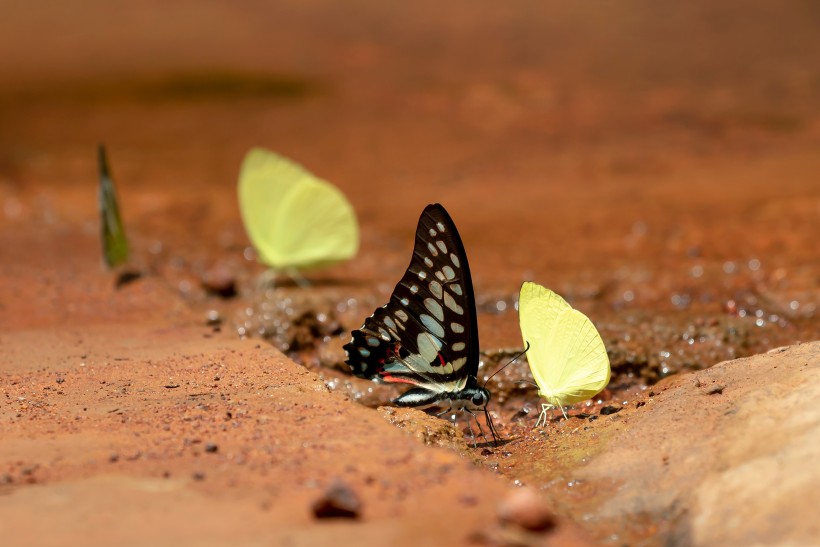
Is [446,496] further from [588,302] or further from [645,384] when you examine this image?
[588,302]

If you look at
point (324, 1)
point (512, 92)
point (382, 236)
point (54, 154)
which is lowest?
point (382, 236)

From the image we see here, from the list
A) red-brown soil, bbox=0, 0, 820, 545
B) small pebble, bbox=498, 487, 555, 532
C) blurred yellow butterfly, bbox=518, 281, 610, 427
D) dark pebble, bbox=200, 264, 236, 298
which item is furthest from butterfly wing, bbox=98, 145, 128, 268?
small pebble, bbox=498, 487, 555, 532

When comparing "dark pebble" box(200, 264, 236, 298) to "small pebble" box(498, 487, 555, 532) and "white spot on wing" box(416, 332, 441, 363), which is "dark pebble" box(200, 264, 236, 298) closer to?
"white spot on wing" box(416, 332, 441, 363)

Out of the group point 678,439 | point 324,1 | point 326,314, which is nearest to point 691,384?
point 678,439

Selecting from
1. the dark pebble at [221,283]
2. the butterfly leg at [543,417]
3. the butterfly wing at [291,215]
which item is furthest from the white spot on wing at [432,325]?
the butterfly wing at [291,215]

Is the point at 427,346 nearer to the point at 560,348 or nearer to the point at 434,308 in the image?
the point at 434,308

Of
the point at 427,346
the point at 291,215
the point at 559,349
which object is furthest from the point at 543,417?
the point at 291,215
